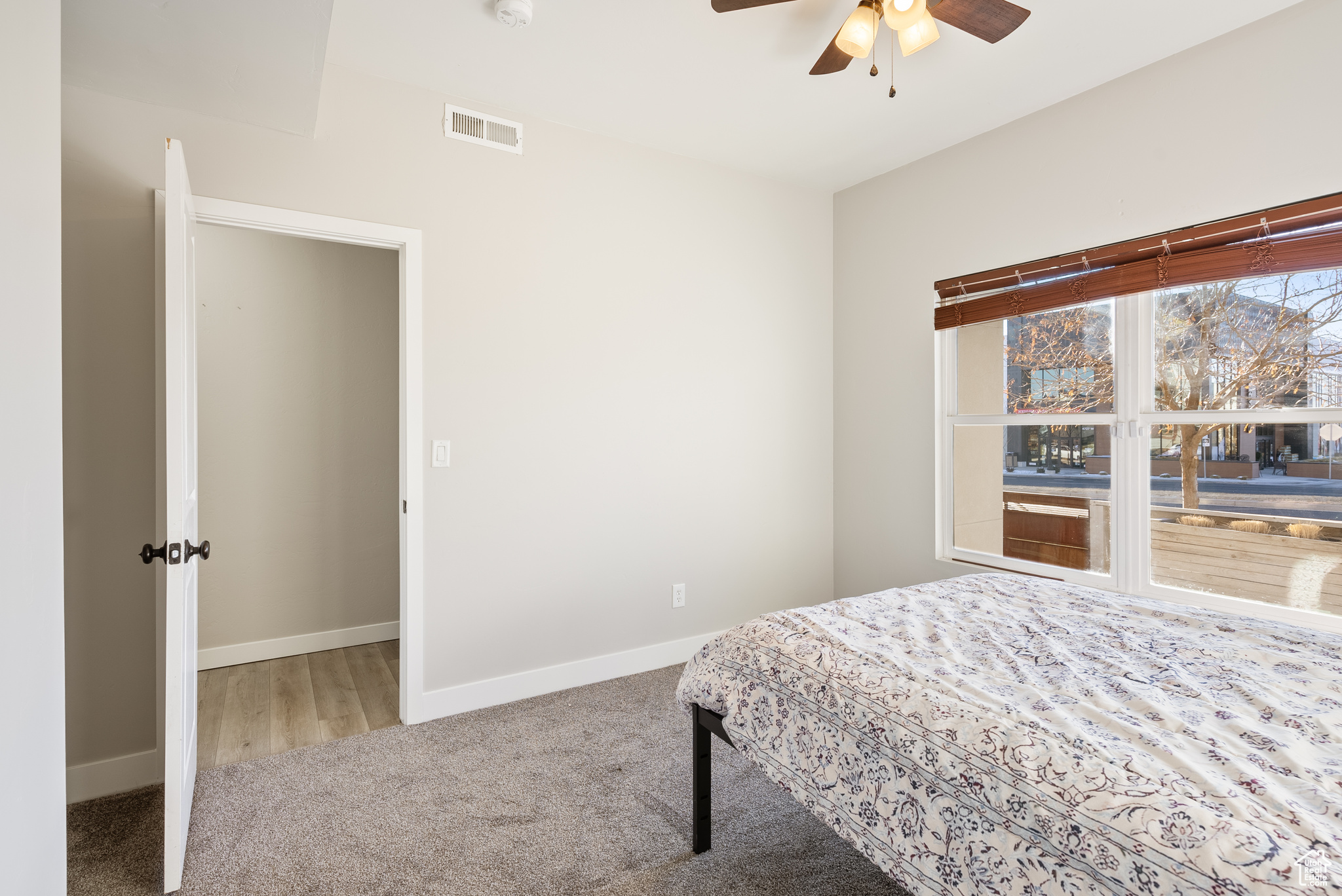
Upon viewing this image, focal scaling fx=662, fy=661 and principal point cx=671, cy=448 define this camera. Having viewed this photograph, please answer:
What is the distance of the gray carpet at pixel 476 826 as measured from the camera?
5.89 feet

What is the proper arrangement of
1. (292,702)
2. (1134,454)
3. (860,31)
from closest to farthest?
(860,31) → (1134,454) → (292,702)

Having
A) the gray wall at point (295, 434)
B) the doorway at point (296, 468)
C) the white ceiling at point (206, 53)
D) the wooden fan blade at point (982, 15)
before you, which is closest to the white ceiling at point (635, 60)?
the white ceiling at point (206, 53)

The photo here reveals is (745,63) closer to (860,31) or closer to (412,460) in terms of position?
(860,31)

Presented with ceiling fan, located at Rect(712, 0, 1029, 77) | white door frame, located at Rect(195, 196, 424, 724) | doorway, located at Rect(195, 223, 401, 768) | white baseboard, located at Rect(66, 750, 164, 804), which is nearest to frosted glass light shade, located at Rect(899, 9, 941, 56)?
ceiling fan, located at Rect(712, 0, 1029, 77)

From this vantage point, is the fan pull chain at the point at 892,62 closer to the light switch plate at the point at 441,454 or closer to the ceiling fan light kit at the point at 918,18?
the ceiling fan light kit at the point at 918,18

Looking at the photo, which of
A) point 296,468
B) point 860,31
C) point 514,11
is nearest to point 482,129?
point 514,11

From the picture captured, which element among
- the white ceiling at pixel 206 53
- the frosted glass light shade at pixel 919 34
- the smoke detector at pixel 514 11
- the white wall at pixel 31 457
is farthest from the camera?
the smoke detector at pixel 514 11

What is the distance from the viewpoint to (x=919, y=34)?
199 centimetres

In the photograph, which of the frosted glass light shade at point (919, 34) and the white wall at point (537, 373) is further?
the white wall at point (537, 373)

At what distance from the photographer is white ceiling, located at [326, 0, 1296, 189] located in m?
2.20

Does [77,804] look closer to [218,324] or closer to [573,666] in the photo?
[573,666]

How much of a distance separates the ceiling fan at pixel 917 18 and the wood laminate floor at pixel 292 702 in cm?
297

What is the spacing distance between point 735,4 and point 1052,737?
1965 mm

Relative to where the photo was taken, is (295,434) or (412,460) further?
(295,434)
